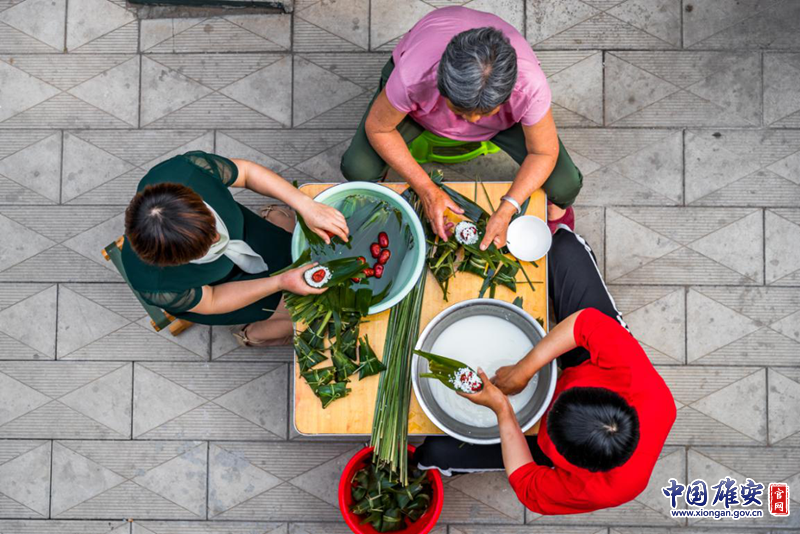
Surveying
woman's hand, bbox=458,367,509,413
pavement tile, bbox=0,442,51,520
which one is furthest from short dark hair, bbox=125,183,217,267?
pavement tile, bbox=0,442,51,520

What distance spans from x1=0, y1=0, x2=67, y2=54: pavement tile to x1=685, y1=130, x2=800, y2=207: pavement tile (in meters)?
3.17

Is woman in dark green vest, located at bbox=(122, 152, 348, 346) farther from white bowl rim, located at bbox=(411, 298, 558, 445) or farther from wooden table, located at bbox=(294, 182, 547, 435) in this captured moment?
white bowl rim, located at bbox=(411, 298, 558, 445)

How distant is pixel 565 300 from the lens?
236 cm

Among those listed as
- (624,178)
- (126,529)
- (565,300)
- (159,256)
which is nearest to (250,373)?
(126,529)

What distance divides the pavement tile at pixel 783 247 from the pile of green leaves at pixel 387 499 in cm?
192

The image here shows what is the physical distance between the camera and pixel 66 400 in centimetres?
296

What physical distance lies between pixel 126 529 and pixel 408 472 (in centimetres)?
152

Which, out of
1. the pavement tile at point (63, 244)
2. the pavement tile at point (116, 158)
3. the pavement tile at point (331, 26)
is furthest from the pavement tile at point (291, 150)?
the pavement tile at point (63, 244)

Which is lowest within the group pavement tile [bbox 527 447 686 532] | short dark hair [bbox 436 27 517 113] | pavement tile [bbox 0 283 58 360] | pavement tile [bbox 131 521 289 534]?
pavement tile [bbox 131 521 289 534]

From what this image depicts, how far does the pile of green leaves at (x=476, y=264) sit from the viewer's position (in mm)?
2029

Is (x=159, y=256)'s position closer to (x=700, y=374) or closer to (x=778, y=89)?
(x=700, y=374)

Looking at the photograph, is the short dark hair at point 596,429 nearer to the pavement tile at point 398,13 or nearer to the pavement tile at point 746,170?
the pavement tile at point 746,170

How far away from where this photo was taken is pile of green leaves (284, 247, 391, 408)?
1987mm

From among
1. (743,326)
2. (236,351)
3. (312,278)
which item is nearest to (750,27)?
(743,326)
